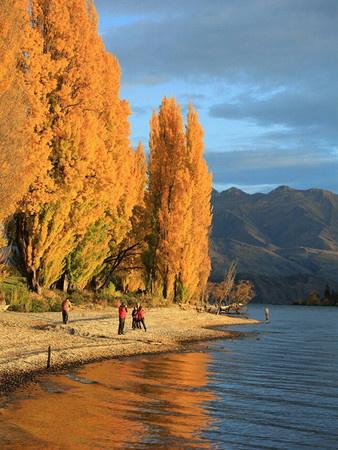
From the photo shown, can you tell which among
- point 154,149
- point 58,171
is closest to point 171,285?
point 154,149

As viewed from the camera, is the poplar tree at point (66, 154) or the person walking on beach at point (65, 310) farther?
the poplar tree at point (66, 154)

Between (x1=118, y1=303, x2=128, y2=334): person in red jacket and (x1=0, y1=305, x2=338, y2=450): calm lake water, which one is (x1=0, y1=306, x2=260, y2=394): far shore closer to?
(x1=118, y1=303, x2=128, y2=334): person in red jacket

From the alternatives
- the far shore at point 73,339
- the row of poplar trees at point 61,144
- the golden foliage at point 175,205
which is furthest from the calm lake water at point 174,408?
the golden foliage at point 175,205

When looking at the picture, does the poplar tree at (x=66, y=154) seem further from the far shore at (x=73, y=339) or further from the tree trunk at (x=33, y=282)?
the far shore at (x=73, y=339)

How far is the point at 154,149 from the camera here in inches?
1630

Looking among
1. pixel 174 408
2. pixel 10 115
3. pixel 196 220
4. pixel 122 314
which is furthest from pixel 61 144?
pixel 174 408

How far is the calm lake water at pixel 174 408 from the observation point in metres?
9.63

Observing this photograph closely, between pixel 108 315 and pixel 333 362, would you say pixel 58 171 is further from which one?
pixel 333 362

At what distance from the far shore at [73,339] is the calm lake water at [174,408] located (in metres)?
Answer: 0.85

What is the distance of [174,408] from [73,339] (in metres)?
9.01

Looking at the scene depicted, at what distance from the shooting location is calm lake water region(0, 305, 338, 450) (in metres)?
9.63

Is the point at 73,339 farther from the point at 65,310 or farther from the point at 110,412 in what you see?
the point at 110,412

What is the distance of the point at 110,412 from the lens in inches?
441

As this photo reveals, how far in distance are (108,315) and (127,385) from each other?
13488 millimetres
